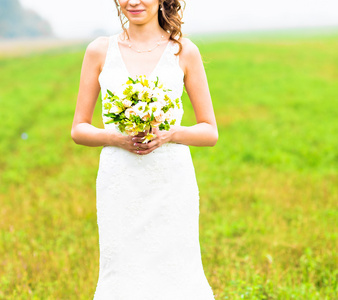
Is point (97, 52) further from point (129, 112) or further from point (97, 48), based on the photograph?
point (129, 112)

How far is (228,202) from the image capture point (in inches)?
277

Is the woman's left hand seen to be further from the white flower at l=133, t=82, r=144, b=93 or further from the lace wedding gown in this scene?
the white flower at l=133, t=82, r=144, b=93

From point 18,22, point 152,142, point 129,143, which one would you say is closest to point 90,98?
point 129,143

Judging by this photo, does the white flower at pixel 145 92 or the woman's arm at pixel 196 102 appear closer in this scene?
the white flower at pixel 145 92

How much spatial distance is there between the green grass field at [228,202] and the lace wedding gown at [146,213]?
630mm

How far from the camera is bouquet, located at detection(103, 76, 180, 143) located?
2.45 metres

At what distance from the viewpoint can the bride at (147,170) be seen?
2.87 meters

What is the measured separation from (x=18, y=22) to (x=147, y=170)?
556 feet

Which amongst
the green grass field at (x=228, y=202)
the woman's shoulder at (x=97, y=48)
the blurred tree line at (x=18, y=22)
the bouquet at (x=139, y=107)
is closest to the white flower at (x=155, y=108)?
the bouquet at (x=139, y=107)

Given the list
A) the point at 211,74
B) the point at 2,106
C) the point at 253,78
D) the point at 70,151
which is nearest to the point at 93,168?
the point at 70,151

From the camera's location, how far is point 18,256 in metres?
5.32

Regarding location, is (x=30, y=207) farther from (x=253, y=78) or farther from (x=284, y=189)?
(x=253, y=78)

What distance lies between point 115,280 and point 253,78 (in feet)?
62.4

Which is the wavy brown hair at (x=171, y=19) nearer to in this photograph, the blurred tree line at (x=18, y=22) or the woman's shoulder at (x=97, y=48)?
the woman's shoulder at (x=97, y=48)
